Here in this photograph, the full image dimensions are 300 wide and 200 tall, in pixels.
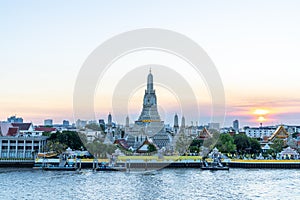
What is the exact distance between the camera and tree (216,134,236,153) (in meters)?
50.8

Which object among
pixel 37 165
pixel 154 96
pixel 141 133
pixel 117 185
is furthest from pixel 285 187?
pixel 154 96

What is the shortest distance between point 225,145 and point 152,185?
23.5 metres

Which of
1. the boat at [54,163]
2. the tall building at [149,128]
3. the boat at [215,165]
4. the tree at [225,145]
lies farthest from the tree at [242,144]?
A: the boat at [54,163]

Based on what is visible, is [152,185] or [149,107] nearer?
[152,185]

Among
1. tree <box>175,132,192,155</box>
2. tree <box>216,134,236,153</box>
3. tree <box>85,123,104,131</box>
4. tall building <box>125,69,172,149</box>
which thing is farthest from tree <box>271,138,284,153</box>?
tree <box>85,123,104,131</box>

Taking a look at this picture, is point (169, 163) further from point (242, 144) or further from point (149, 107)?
point (149, 107)

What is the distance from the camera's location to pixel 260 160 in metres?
43.6

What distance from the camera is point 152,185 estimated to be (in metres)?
29.2

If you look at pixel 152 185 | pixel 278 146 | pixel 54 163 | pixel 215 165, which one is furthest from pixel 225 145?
pixel 152 185

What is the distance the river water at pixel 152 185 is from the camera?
25.0 meters

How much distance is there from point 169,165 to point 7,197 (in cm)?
2209

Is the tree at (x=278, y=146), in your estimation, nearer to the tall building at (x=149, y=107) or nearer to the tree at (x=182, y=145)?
the tree at (x=182, y=145)

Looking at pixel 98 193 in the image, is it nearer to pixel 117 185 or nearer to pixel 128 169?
pixel 117 185

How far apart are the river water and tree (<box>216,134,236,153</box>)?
43.3 feet
